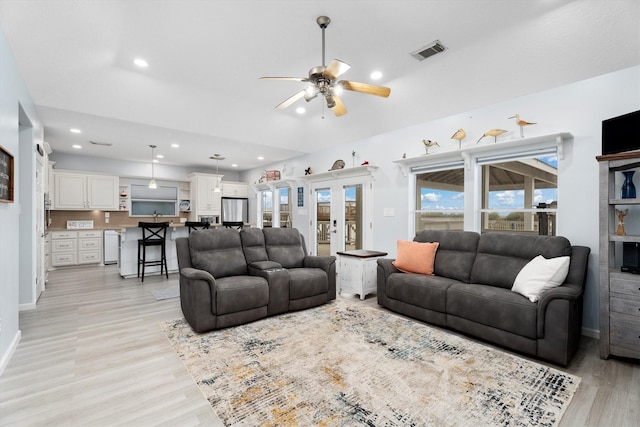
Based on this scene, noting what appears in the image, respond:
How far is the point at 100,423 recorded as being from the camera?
178cm

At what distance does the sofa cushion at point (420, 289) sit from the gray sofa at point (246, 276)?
2.80ft

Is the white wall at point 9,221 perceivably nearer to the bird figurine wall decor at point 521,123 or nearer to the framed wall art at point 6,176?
the framed wall art at point 6,176

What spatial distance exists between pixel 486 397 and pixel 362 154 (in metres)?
4.42

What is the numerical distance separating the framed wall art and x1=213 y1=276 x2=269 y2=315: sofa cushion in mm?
1902

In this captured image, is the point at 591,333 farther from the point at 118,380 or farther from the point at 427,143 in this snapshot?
the point at 118,380

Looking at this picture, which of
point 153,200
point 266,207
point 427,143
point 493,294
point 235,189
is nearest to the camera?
point 493,294

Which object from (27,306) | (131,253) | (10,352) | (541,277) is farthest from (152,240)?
(541,277)

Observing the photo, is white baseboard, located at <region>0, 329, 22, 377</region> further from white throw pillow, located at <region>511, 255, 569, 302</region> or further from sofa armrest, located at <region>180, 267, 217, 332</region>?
white throw pillow, located at <region>511, 255, 569, 302</region>

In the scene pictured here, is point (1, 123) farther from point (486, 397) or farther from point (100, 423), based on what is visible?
point (486, 397)

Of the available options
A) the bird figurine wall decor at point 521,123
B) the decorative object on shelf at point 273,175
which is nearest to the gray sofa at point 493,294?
the bird figurine wall decor at point 521,123

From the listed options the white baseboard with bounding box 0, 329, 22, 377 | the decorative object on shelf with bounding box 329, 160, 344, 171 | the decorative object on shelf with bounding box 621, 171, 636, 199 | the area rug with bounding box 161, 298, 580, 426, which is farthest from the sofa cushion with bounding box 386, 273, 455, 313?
the white baseboard with bounding box 0, 329, 22, 377

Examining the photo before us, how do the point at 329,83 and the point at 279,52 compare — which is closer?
the point at 329,83

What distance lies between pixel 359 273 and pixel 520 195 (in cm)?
234

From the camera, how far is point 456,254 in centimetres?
374
